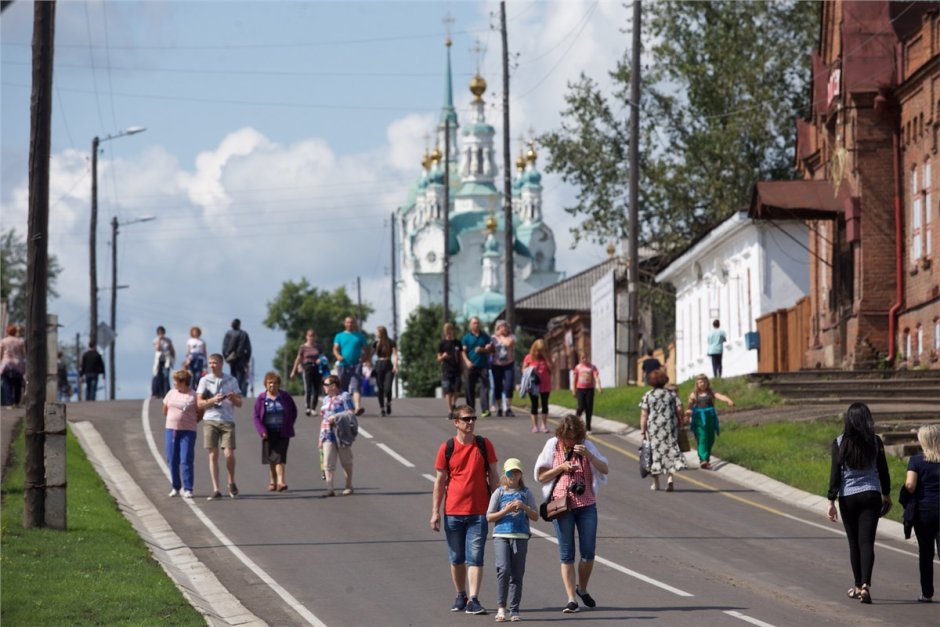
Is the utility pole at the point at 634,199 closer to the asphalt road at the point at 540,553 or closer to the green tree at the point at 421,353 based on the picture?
the asphalt road at the point at 540,553

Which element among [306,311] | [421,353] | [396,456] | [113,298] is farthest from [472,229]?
[396,456]

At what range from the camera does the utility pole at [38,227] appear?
20.5 metres

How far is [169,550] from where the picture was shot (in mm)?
19766

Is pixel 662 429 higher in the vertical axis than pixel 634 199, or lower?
lower

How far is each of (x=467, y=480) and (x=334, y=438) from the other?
889cm

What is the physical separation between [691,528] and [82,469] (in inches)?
375

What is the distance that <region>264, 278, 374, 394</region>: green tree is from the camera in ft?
548

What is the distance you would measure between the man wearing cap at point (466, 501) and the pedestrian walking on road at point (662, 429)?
9207mm

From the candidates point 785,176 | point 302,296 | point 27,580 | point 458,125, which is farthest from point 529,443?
point 458,125

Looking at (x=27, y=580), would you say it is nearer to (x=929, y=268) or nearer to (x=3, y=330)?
(x=3, y=330)

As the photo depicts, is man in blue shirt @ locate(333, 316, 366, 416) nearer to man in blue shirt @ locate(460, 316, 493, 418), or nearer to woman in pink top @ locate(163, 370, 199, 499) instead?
man in blue shirt @ locate(460, 316, 493, 418)

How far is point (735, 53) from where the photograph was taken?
65.2 metres

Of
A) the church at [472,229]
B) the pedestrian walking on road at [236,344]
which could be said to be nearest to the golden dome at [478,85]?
the church at [472,229]

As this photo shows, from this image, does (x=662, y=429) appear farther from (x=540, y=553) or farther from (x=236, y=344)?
(x=236, y=344)
